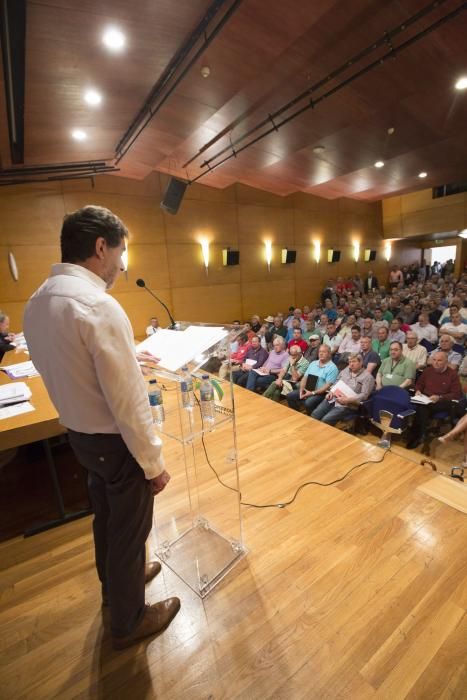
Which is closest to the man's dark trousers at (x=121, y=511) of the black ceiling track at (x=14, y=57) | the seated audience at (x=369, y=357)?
the black ceiling track at (x=14, y=57)

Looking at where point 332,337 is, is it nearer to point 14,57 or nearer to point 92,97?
point 92,97

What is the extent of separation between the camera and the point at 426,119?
15.6 feet

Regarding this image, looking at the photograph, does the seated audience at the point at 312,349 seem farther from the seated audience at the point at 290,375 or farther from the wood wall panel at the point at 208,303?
→ the wood wall panel at the point at 208,303

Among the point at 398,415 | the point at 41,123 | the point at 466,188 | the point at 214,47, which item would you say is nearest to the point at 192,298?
the point at 41,123

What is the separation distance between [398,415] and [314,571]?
6.23ft

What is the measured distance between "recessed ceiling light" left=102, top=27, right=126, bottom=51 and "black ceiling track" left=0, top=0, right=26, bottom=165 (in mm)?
578

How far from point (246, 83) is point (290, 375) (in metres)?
3.33

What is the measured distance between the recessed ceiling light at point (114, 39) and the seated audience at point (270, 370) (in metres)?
3.44

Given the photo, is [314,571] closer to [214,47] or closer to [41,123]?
[214,47]

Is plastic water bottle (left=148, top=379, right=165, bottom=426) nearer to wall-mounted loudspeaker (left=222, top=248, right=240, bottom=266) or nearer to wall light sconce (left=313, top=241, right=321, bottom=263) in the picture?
wall-mounted loudspeaker (left=222, top=248, right=240, bottom=266)

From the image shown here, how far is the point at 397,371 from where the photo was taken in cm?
371

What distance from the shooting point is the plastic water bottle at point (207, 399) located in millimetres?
1551

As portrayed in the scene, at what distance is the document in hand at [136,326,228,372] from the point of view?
132 centimetres

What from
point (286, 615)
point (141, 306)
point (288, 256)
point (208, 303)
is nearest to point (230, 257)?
point (208, 303)
